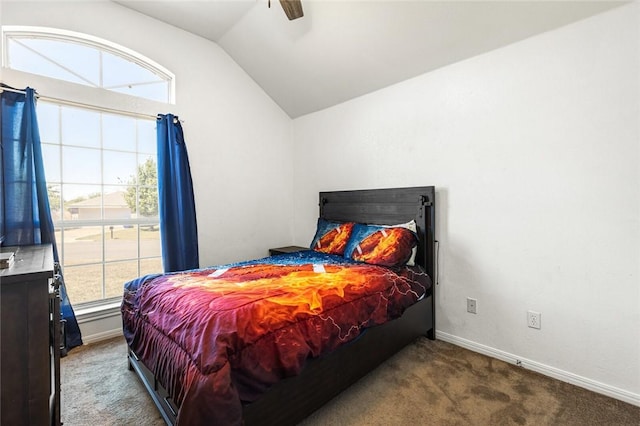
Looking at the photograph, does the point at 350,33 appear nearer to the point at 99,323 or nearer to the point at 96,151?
the point at 96,151

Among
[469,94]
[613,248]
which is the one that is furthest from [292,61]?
[613,248]

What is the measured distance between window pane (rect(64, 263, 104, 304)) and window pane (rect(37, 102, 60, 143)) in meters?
1.09

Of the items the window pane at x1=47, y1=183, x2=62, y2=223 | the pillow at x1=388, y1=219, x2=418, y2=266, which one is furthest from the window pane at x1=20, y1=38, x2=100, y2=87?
the pillow at x1=388, y1=219, x2=418, y2=266

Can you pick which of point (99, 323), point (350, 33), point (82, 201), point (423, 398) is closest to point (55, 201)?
point (82, 201)

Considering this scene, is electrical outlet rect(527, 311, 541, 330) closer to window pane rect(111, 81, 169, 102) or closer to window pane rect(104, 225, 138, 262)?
window pane rect(104, 225, 138, 262)

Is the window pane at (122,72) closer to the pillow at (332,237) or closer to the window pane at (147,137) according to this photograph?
the window pane at (147,137)

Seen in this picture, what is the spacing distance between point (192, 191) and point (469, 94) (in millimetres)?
2668

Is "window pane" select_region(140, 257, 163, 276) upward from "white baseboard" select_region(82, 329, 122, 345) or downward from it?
upward

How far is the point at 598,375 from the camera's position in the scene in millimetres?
1830

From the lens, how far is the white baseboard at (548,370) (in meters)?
1.75

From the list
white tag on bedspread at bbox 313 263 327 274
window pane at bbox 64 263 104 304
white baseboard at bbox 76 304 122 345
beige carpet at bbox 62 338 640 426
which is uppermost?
white tag on bedspread at bbox 313 263 327 274

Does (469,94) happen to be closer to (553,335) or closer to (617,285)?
(617,285)

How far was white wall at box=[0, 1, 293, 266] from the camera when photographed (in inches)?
102

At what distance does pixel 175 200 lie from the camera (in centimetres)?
285
